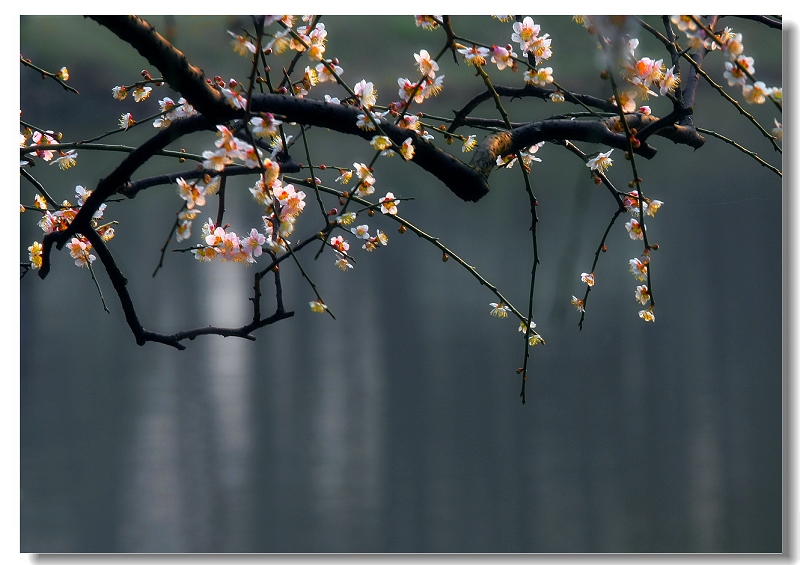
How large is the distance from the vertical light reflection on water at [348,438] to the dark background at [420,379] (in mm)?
12

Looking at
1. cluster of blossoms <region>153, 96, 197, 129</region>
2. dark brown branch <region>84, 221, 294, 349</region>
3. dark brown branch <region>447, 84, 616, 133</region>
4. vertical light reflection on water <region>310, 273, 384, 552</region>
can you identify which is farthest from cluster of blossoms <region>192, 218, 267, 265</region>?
vertical light reflection on water <region>310, 273, 384, 552</region>

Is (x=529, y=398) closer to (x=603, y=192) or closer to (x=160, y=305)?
(x=603, y=192)

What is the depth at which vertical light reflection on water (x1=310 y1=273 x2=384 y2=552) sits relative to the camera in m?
2.89

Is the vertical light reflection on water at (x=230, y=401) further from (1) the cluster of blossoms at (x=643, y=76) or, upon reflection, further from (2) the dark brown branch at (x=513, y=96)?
(1) the cluster of blossoms at (x=643, y=76)

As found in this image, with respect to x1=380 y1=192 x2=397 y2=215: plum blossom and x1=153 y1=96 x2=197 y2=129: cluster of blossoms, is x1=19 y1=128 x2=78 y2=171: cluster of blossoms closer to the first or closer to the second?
x1=153 y1=96 x2=197 y2=129: cluster of blossoms

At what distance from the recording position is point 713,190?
333cm

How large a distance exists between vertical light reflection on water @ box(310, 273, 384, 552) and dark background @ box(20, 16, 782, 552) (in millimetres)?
12

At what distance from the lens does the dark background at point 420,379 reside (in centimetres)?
209

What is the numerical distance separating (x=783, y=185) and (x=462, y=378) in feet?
8.54

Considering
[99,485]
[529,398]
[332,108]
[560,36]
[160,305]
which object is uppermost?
[560,36]

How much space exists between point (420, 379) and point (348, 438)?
608mm

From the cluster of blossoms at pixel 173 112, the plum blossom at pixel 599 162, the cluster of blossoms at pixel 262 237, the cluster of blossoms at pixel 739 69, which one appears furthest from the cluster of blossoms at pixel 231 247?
the cluster of blossoms at pixel 739 69

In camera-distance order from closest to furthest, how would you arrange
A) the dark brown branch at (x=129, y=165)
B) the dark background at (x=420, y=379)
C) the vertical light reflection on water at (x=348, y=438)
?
1. the dark brown branch at (x=129, y=165)
2. the dark background at (x=420, y=379)
3. the vertical light reflection on water at (x=348, y=438)
